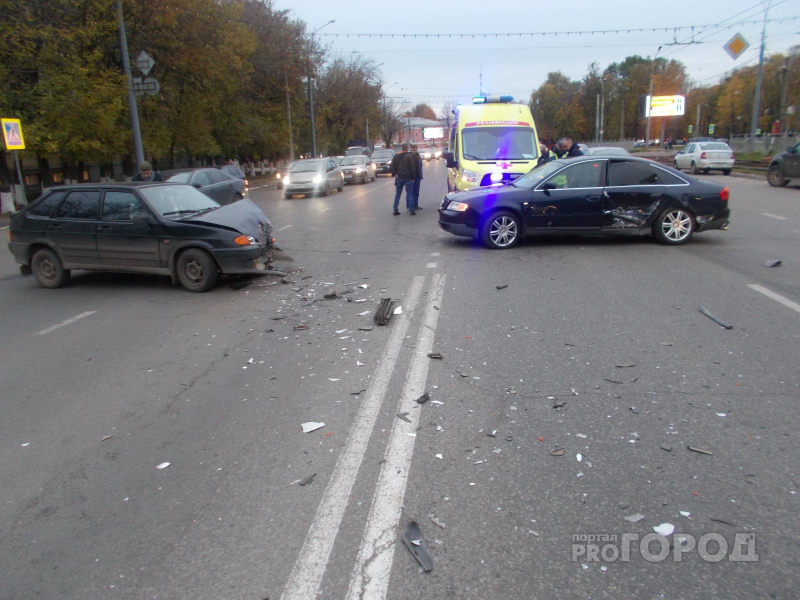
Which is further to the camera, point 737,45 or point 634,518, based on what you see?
point 737,45

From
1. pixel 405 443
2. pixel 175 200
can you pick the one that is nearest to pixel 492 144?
pixel 175 200

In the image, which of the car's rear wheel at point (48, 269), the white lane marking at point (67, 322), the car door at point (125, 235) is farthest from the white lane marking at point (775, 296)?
the car's rear wheel at point (48, 269)

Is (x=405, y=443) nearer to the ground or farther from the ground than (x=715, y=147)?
nearer to the ground

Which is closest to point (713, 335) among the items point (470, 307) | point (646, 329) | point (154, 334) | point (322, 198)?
point (646, 329)

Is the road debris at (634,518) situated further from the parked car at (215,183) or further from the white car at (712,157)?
the white car at (712,157)

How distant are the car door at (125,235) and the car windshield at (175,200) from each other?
0.17m

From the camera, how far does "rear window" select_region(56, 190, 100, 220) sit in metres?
8.88

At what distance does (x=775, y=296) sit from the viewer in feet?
23.3

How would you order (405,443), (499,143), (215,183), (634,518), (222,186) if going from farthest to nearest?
(222,186) < (215,183) < (499,143) < (405,443) < (634,518)

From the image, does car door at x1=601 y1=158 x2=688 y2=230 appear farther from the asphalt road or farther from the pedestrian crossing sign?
the pedestrian crossing sign

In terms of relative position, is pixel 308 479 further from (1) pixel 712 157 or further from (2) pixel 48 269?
(1) pixel 712 157

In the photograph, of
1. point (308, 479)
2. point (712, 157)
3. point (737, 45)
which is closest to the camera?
point (308, 479)

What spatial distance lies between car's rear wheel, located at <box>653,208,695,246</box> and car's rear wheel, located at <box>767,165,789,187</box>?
49.7ft

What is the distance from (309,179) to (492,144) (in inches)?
503
